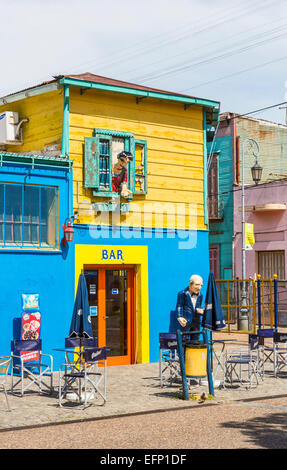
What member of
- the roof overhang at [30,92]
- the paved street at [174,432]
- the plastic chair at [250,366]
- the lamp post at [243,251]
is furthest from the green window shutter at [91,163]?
the lamp post at [243,251]

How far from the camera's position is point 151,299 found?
16.8 metres

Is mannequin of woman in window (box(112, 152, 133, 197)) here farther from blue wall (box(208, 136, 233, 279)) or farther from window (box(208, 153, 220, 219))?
window (box(208, 153, 220, 219))

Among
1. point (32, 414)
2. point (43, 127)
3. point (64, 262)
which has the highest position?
point (43, 127)

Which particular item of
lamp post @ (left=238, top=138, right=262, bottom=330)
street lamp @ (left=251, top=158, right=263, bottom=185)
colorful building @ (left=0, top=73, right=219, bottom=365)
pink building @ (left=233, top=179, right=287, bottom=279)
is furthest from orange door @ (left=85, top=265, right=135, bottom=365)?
street lamp @ (left=251, top=158, right=263, bottom=185)

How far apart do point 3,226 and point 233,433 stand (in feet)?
25.3

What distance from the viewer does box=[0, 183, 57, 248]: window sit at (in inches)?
583

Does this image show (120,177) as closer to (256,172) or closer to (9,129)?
(9,129)

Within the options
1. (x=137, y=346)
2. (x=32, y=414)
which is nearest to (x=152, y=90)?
(x=137, y=346)

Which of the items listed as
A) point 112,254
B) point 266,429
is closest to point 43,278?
point 112,254

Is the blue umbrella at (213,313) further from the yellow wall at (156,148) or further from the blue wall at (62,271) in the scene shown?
the yellow wall at (156,148)

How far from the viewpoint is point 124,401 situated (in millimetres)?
11453

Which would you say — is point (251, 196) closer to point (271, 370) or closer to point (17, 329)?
point (271, 370)

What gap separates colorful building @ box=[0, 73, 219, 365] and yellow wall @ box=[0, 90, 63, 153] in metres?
0.02

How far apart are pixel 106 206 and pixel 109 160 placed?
105 centimetres
